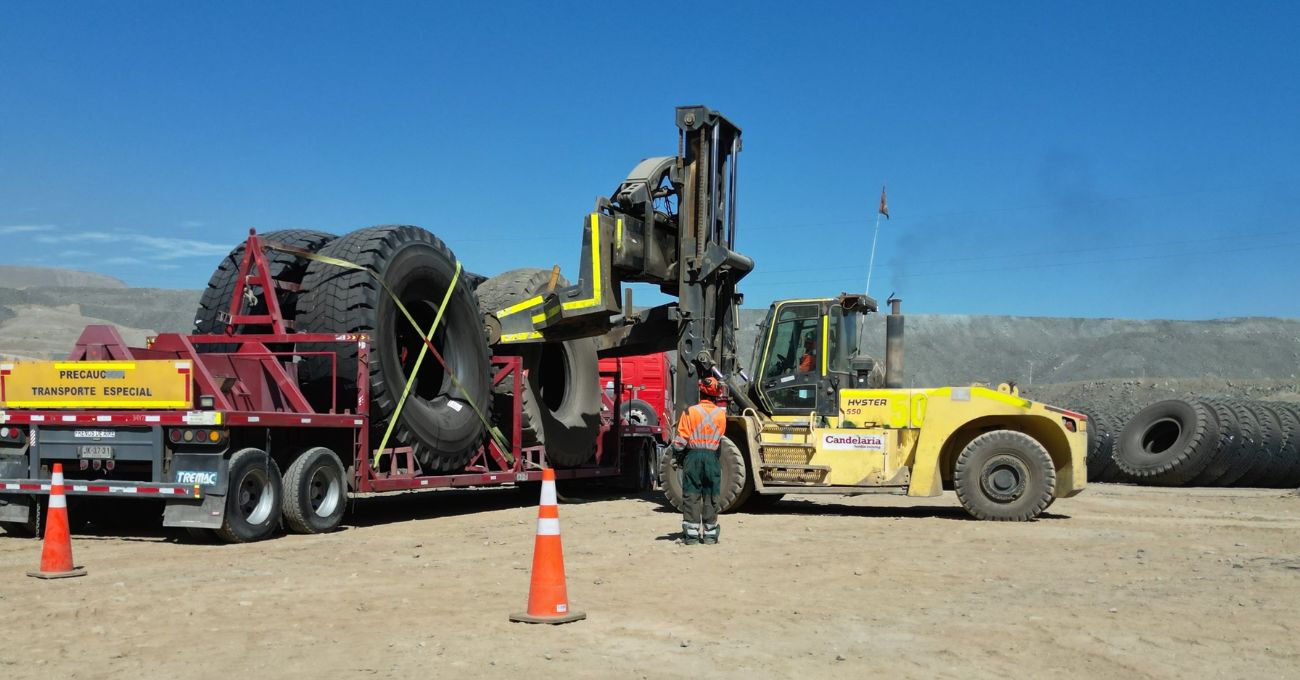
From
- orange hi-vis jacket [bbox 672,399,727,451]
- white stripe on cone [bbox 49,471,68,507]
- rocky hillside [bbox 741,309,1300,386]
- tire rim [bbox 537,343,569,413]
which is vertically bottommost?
white stripe on cone [bbox 49,471,68,507]

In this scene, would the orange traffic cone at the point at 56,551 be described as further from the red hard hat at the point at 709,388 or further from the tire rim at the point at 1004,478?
the tire rim at the point at 1004,478

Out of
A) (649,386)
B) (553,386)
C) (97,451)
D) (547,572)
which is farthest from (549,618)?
(649,386)

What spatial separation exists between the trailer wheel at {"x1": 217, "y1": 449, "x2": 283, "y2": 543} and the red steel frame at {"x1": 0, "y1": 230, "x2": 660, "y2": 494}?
333 mm

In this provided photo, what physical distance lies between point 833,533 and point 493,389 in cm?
494

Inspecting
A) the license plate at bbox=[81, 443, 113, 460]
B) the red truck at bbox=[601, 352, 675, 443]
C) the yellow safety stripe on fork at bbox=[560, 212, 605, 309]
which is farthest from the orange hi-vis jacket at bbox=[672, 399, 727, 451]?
the red truck at bbox=[601, 352, 675, 443]

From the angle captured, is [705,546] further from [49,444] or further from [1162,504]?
[1162,504]

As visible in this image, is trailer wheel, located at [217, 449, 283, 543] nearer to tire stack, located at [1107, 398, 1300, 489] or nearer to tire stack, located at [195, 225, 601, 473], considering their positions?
tire stack, located at [195, 225, 601, 473]

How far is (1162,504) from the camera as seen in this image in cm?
1684

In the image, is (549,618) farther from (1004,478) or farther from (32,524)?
(1004,478)

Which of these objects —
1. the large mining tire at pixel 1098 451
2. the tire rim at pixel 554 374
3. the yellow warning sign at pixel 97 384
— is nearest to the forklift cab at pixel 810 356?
the tire rim at pixel 554 374

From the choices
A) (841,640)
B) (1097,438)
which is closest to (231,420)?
(841,640)

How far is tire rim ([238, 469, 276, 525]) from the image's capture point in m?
10.6

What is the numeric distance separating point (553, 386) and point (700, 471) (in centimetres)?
656

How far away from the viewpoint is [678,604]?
7.46m
